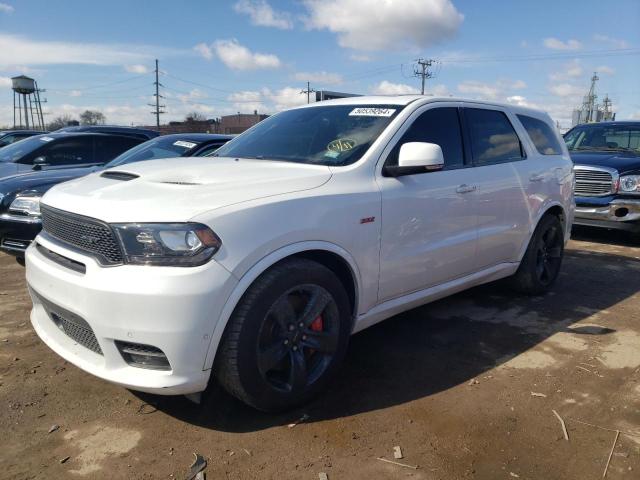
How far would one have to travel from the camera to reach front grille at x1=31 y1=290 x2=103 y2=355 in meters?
2.63

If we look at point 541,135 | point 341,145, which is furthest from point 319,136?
point 541,135

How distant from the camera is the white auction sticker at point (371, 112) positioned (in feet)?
11.9

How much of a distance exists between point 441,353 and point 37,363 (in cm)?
277

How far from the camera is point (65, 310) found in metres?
2.68

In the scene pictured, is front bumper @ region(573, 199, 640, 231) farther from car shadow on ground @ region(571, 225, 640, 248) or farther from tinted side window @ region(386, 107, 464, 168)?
tinted side window @ region(386, 107, 464, 168)

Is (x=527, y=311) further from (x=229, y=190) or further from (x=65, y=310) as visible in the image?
(x=65, y=310)

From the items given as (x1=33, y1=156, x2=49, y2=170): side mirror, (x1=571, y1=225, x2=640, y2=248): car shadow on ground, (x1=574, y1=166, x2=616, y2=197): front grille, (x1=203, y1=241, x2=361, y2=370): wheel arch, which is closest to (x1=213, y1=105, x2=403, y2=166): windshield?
(x1=203, y1=241, x2=361, y2=370): wheel arch

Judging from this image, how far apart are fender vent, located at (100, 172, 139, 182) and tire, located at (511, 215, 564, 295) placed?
3528 mm

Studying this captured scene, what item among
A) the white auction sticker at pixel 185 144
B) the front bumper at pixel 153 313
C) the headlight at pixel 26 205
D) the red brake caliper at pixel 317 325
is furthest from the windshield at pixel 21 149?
the red brake caliper at pixel 317 325

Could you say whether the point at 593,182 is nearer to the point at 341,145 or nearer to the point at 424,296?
the point at 424,296

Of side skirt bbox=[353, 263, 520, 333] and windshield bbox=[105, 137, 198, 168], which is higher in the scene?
windshield bbox=[105, 137, 198, 168]

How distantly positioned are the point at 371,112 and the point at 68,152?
19.3ft

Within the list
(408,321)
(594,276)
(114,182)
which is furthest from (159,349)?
(594,276)

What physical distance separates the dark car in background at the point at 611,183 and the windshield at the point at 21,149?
8.10 metres
